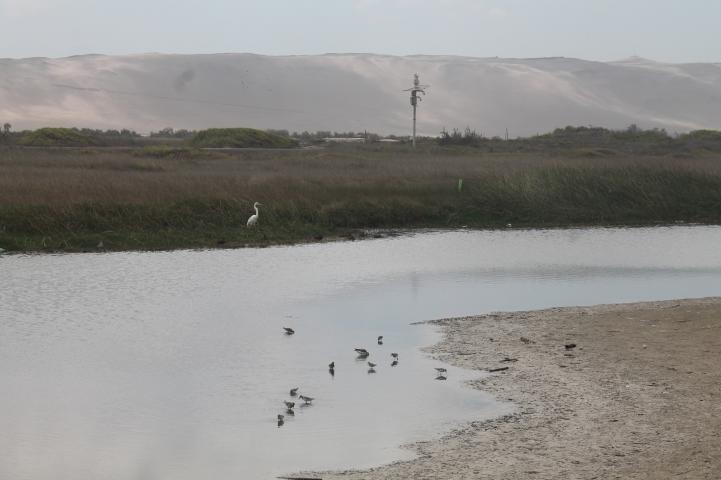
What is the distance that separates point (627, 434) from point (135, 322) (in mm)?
8200

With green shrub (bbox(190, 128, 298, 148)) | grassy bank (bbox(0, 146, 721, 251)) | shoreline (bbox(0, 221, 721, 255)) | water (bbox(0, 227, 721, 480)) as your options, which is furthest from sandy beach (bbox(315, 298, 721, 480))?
green shrub (bbox(190, 128, 298, 148))

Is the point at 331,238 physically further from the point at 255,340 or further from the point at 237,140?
the point at 237,140

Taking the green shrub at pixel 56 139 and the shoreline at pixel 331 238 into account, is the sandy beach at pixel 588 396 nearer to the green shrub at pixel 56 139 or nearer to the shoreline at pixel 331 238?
the shoreline at pixel 331 238

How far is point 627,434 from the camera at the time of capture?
9.35m

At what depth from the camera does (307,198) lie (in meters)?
27.4

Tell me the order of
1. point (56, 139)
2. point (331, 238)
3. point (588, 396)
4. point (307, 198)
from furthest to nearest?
1. point (56, 139)
2. point (307, 198)
3. point (331, 238)
4. point (588, 396)

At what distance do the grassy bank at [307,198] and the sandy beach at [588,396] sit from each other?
10.7 meters

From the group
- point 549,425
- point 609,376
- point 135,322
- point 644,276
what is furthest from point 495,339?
point 644,276

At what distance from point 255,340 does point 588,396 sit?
16.3 ft

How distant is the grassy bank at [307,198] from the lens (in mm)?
23609

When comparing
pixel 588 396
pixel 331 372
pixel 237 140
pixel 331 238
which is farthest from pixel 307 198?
pixel 237 140

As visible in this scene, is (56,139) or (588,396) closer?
(588,396)

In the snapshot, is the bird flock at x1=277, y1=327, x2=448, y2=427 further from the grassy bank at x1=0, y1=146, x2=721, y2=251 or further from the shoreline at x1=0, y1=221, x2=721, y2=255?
the grassy bank at x1=0, y1=146, x2=721, y2=251

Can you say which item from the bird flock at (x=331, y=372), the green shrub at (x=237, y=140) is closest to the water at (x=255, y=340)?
the bird flock at (x=331, y=372)
